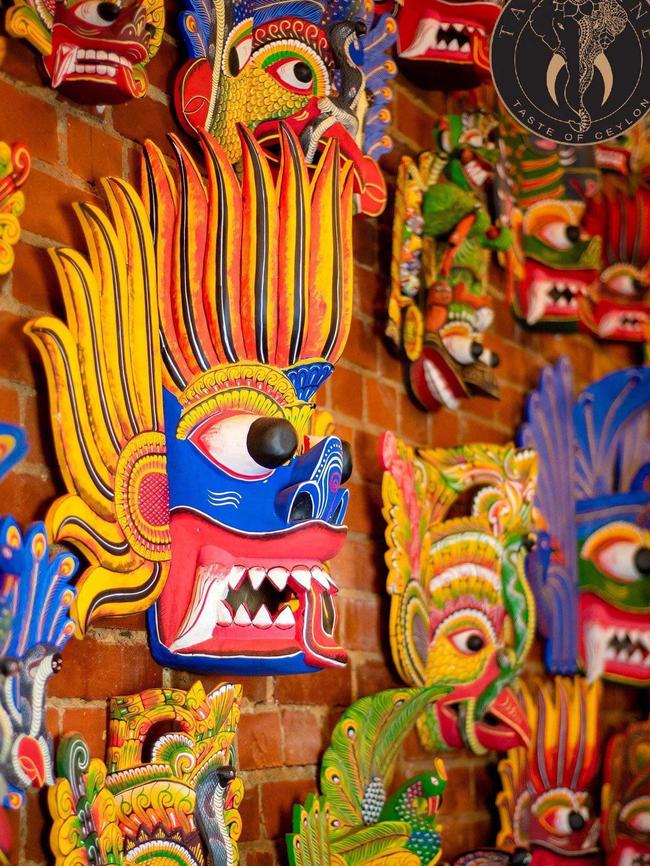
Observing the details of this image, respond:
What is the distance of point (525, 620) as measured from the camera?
1998 millimetres

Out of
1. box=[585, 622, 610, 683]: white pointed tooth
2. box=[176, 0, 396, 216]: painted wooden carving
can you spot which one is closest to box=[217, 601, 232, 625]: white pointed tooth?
box=[176, 0, 396, 216]: painted wooden carving

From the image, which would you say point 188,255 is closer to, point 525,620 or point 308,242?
point 308,242

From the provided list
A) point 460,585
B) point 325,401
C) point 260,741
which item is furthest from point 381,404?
point 260,741

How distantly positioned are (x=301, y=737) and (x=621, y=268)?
1.29 metres

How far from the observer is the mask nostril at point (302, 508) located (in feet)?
4.59

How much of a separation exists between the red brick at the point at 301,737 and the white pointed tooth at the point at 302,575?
27 cm

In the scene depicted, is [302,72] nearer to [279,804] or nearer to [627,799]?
[279,804]

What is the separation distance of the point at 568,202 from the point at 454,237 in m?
0.51

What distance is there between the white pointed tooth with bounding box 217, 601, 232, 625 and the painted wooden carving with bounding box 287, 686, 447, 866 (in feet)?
1.01

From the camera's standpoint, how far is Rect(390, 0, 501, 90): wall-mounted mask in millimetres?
1953

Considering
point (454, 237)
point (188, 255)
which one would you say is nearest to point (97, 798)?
point (188, 255)

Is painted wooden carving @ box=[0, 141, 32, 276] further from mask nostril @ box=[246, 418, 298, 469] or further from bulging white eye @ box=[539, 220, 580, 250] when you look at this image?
bulging white eye @ box=[539, 220, 580, 250]

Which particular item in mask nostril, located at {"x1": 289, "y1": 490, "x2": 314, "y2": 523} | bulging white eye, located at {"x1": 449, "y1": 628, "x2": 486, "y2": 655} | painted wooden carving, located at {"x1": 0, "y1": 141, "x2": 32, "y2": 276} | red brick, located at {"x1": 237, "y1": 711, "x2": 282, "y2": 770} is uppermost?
painted wooden carving, located at {"x1": 0, "y1": 141, "x2": 32, "y2": 276}

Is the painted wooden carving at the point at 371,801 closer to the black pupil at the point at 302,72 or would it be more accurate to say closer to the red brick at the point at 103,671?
the red brick at the point at 103,671
